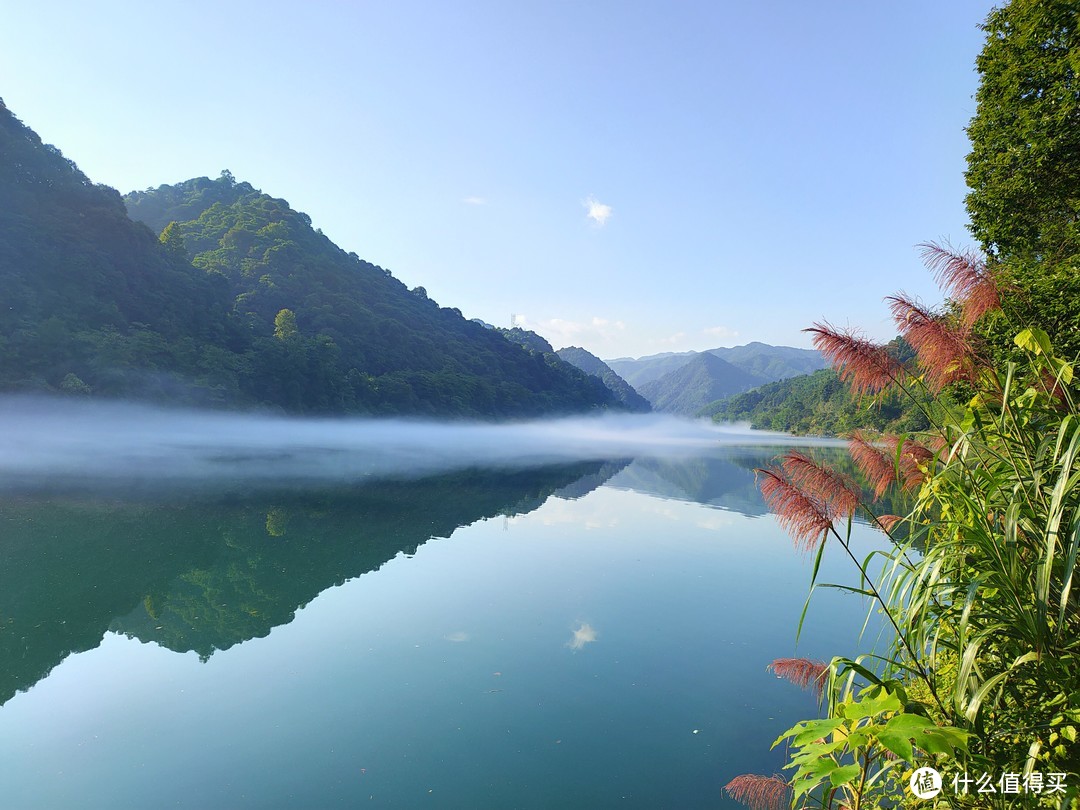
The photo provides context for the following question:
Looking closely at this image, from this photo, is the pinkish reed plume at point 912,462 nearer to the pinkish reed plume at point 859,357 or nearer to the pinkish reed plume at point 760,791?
the pinkish reed plume at point 859,357

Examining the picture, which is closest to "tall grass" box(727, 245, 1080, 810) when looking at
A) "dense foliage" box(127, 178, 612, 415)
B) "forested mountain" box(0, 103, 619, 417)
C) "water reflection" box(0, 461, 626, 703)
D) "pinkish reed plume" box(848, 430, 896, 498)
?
"pinkish reed plume" box(848, 430, 896, 498)

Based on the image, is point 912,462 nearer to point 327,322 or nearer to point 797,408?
point 327,322

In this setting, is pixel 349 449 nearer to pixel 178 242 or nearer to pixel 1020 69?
pixel 178 242

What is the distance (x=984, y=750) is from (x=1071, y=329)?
6.83m

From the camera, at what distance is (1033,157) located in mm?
7535

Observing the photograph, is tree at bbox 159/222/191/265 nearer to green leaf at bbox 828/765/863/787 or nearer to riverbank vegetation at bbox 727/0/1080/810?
riverbank vegetation at bbox 727/0/1080/810

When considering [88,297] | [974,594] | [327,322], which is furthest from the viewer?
[327,322]

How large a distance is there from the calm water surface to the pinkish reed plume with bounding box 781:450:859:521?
275 cm

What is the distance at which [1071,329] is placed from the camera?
20.6 ft

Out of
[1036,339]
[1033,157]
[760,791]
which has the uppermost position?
[1033,157]

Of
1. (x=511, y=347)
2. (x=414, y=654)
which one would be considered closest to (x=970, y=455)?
(x=414, y=654)

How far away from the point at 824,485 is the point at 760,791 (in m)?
2.23

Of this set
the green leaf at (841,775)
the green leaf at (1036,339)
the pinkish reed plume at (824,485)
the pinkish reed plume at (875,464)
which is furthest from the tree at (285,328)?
the green leaf at (841,775)

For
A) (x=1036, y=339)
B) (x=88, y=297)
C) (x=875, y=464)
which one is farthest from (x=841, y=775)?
(x=88, y=297)
